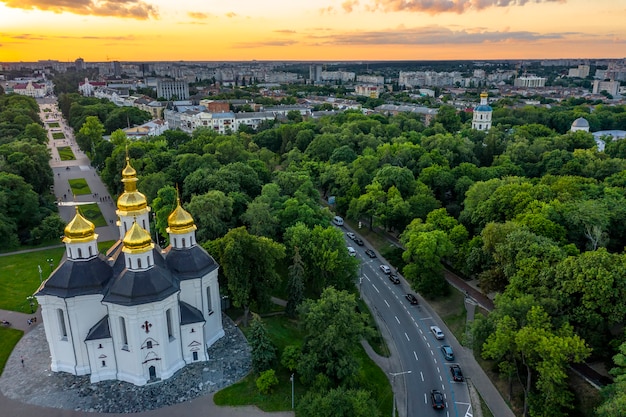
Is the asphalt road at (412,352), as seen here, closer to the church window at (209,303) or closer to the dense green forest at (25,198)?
the church window at (209,303)

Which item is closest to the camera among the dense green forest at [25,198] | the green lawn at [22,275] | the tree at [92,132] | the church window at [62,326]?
the church window at [62,326]

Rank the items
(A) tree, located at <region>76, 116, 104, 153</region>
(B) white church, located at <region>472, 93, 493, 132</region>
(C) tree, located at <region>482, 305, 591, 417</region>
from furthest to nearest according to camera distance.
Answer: (B) white church, located at <region>472, 93, 493, 132</region>
(A) tree, located at <region>76, 116, 104, 153</region>
(C) tree, located at <region>482, 305, 591, 417</region>

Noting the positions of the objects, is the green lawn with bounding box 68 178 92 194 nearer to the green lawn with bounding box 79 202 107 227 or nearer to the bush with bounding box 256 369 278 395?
the green lawn with bounding box 79 202 107 227

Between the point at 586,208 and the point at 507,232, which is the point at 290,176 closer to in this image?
the point at 507,232

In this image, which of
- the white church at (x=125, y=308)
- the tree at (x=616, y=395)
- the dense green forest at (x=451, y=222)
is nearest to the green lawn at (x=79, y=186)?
the dense green forest at (x=451, y=222)

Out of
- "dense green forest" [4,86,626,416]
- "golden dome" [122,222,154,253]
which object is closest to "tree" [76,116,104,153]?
"dense green forest" [4,86,626,416]

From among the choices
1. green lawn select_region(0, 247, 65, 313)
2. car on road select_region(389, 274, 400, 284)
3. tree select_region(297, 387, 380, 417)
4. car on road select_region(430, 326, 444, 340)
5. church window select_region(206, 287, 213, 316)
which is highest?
church window select_region(206, 287, 213, 316)

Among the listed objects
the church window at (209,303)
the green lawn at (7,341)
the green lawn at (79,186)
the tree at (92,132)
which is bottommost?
the green lawn at (7,341)
